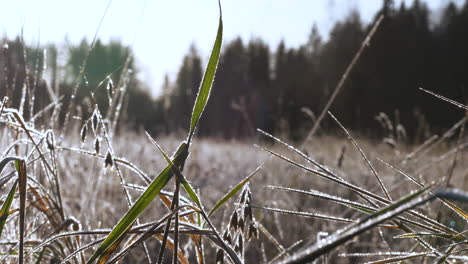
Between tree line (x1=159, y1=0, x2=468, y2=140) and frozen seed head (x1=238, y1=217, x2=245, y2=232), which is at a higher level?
tree line (x1=159, y1=0, x2=468, y2=140)

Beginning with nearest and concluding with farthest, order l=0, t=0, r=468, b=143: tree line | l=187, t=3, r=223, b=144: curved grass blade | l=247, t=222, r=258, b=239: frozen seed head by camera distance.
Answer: l=187, t=3, r=223, b=144: curved grass blade → l=247, t=222, r=258, b=239: frozen seed head → l=0, t=0, r=468, b=143: tree line

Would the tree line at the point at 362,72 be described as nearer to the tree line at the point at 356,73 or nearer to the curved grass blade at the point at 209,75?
the tree line at the point at 356,73

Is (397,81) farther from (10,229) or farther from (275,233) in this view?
(10,229)

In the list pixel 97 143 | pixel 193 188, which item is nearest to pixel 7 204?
pixel 97 143

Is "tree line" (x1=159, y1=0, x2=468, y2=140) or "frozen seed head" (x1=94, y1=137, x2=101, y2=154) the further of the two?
"tree line" (x1=159, y1=0, x2=468, y2=140)

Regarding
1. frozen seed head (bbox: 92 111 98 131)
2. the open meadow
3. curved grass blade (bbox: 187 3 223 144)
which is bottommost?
the open meadow

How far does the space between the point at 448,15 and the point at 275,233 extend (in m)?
22.4

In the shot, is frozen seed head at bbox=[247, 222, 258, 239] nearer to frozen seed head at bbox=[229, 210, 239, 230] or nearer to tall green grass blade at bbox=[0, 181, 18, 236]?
frozen seed head at bbox=[229, 210, 239, 230]

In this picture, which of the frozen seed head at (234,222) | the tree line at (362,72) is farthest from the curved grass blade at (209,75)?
the tree line at (362,72)

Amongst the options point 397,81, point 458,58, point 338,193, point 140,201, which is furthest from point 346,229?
point 458,58

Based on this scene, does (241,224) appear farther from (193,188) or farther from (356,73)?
(356,73)

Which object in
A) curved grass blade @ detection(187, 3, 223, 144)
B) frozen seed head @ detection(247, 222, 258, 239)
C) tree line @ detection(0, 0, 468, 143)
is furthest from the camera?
tree line @ detection(0, 0, 468, 143)

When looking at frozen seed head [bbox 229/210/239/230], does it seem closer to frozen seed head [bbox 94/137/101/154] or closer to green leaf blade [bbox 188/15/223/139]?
green leaf blade [bbox 188/15/223/139]

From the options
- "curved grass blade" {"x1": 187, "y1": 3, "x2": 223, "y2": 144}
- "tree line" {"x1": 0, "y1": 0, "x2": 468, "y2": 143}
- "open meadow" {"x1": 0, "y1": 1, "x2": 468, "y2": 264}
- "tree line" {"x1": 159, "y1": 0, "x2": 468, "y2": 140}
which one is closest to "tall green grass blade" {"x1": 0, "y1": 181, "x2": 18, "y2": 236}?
"open meadow" {"x1": 0, "y1": 1, "x2": 468, "y2": 264}
